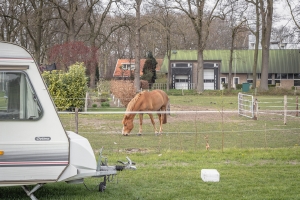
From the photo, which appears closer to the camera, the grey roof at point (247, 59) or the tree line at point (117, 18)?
the tree line at point (117, 18)

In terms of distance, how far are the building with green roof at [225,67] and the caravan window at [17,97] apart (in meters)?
61.6

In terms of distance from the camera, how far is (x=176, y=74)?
228 ft

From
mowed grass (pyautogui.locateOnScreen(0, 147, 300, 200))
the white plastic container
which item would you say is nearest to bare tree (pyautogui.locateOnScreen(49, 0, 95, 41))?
mowed grass (pyautogui.locateOnScreen(0, 147, 300, 200))

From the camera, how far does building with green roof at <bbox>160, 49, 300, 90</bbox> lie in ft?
223

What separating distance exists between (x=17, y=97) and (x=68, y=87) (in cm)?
2026

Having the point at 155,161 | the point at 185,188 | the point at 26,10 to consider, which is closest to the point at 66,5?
the point at 26,10

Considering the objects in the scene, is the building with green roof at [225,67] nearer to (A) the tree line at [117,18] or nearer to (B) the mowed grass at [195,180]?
(A) the tree line at [117,18]

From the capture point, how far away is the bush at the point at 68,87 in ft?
87.2

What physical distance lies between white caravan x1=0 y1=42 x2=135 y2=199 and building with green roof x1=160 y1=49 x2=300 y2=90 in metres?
61.6

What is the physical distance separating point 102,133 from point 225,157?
5524 mm

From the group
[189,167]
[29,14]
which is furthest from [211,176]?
[29,14]

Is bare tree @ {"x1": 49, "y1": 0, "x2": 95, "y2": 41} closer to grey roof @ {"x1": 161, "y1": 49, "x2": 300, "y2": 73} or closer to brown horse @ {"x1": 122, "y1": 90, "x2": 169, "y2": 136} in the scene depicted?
grey roof @ {"x1": 161, "y1": 49, "x2": 300, "y2": 73}

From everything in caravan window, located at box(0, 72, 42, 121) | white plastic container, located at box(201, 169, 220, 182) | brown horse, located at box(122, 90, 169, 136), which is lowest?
white plastic container, located at box(201, 169, 220, 182)

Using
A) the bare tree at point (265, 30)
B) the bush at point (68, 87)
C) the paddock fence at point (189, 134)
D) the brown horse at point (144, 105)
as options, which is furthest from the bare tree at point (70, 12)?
the brown horse at point (144, 105)
